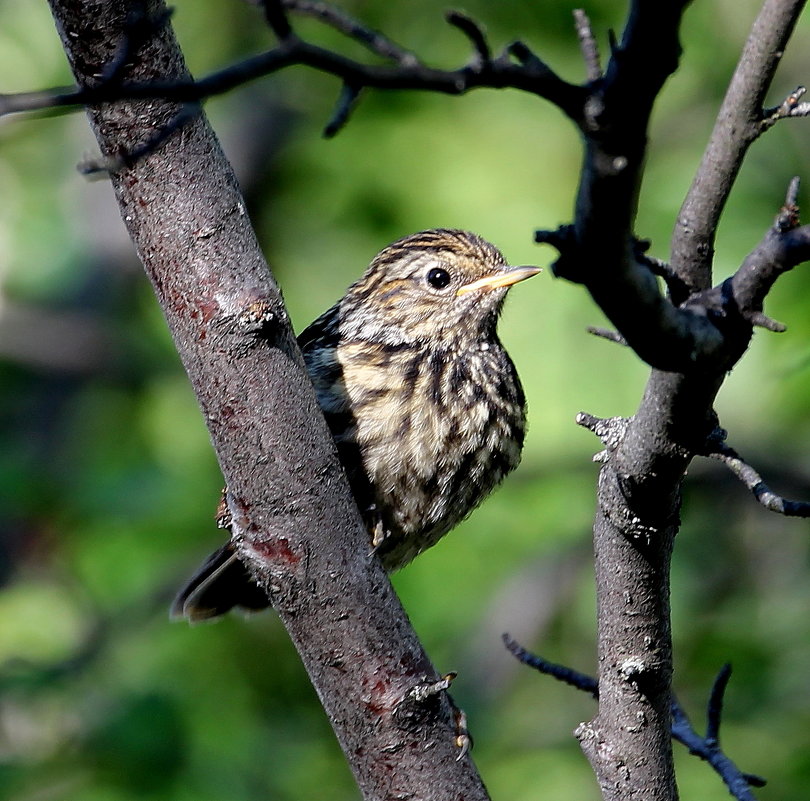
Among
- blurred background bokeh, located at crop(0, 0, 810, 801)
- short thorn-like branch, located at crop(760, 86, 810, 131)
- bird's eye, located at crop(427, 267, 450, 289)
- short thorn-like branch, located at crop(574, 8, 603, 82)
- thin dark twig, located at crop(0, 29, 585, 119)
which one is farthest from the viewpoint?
blurred background bokeh, located at crop(0, 0, 810, 801)

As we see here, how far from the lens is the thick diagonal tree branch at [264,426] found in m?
2.46

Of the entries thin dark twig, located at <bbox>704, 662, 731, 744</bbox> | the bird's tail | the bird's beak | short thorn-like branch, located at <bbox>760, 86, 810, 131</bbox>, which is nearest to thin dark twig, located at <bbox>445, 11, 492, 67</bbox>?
short thorn-like branch, located at <bbox>760, 86, 810, 131</bbox>

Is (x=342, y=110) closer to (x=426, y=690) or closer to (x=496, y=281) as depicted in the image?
(x=426, y=690)

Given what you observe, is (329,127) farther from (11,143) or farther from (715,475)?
(11,143)

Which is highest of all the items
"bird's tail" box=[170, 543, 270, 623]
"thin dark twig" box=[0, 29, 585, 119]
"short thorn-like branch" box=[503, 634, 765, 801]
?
"bird's tail" box=[170, 543, 270, 623]

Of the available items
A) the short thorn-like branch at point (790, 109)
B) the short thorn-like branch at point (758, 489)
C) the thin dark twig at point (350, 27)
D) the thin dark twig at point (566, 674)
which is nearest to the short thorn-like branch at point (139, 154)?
the thin dark twig at point (350, 27)

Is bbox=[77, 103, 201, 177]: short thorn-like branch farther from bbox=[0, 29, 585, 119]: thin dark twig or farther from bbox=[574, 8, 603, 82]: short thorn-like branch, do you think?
bbox=[574, 8, 603, 82]: short thorn-like branch

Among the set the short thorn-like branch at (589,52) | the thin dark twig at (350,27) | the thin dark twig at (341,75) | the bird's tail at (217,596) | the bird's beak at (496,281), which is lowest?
the thin dark twig at (341,75)

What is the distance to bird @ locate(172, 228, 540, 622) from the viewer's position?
376cm

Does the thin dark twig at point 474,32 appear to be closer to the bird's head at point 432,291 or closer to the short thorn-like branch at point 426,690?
the short thorn-like branch at point 426,690

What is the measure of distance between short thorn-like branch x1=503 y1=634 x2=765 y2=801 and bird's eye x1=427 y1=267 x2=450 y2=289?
1.61m

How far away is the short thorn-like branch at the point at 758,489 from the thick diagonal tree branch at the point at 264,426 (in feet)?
2.75

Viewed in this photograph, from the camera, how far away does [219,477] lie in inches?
253

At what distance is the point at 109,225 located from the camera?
24.7ft
